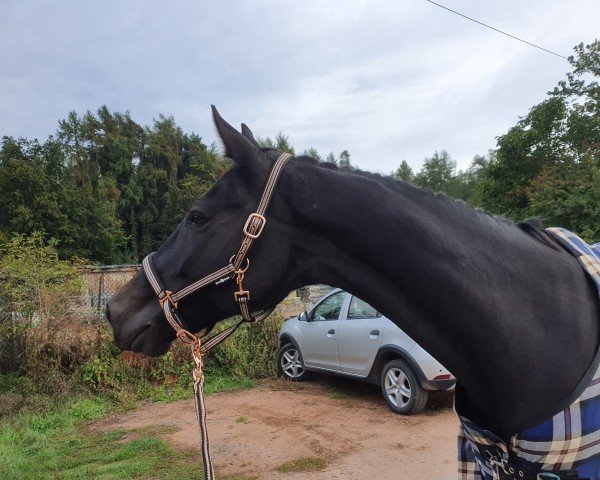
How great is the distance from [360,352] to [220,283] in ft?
18.0

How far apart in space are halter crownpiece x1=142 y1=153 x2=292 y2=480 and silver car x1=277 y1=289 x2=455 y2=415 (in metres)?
3.82

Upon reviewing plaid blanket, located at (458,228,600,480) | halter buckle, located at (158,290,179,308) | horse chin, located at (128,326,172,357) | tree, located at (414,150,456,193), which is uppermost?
tree, located at (414,150,456,193)

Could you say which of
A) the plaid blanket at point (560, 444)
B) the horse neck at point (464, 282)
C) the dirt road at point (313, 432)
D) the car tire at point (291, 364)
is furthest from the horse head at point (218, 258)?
the car tire at point (291, 364)

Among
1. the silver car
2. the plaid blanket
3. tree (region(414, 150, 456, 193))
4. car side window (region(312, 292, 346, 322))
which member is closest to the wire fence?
car side window (region(312, 292, 346, 322))

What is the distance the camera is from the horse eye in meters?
1.77

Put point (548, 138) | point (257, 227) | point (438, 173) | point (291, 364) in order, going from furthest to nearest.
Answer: point (438, 173) → point (548, 138) → point (291, 364) → point (257, 227)

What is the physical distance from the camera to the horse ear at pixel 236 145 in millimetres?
1698

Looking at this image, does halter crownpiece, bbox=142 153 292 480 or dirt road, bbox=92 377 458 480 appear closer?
halter crownpiece, bbox=142 153 292 480

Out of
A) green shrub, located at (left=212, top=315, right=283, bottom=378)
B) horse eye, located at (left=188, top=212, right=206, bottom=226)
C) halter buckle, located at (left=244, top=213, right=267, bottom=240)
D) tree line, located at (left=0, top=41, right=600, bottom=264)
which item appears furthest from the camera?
tree line, located at (left=0, top=41, right=600, bottom=264)

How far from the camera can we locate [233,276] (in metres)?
1.68

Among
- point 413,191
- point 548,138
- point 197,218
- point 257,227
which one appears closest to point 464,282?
point 413,191

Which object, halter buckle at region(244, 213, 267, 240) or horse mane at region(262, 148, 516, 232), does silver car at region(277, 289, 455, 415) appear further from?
halter buckle at region(244, 213, 267, 240)

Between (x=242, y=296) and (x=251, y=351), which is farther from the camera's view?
(x=251, y=351)

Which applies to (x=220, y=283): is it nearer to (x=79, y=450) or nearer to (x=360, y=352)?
(x=79, y=450)
